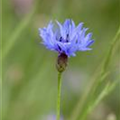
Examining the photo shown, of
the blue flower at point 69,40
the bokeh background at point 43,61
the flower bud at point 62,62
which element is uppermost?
the bokeh background at point 43,61

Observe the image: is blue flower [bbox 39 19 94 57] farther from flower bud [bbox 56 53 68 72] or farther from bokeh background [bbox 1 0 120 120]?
bokeh background [bbox 1 0 120 120]

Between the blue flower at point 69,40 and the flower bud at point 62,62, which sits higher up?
the blue flower at point 69,40

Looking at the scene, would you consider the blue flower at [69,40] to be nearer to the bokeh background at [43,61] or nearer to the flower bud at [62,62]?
the flower bud at [62,62]

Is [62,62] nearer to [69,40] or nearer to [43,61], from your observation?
Answer: [69,40]

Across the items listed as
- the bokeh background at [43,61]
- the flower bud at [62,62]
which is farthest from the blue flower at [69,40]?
the bokeh background at [43,61]

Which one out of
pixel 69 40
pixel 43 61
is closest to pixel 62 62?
pixel 69 40

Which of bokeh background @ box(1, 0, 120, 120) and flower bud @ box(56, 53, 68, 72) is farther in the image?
bokeh background @ box(1, 0, 120, 120)

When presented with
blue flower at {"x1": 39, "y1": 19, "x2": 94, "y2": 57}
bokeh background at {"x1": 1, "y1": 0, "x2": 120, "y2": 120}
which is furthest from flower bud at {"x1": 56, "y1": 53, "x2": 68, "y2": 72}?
bokeh background at {"x1": 1, "y1": 0, "x2": 120, "y2": 120}

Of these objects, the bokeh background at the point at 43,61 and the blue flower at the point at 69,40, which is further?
the bokeh background at the point at 43,61

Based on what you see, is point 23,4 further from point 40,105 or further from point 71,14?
point 40,105
